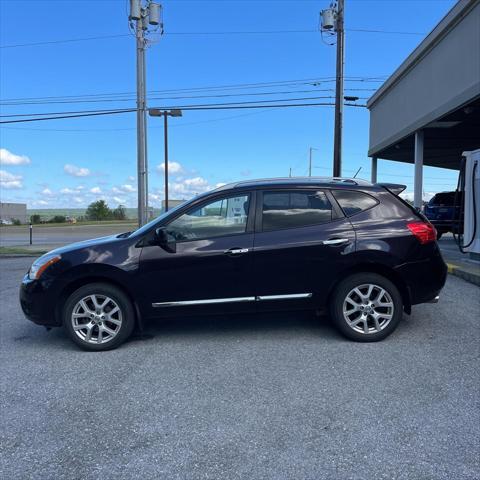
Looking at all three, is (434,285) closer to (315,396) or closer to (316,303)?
(316,303)

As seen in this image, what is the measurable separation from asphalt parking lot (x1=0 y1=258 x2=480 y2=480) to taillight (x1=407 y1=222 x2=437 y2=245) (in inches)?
43.5

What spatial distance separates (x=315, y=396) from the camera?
3.64 meters

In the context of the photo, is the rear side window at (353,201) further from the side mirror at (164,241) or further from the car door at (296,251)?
the side mirror at (164,241)

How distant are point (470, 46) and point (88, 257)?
9.93 metres

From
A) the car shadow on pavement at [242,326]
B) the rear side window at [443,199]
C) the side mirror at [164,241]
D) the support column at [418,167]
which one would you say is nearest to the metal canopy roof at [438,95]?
the support column at [418,167]

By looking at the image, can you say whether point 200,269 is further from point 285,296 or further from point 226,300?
point 285,296

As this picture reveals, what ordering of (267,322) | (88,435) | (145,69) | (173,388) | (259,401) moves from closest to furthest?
(88,435), (259,401), (173,388), (267,322), (145,69)

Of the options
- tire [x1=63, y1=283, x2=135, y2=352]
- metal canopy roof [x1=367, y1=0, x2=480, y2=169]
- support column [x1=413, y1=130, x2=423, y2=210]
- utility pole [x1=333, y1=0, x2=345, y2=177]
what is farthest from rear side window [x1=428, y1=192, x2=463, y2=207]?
tire [x1=63, y1=283, x2=135, y2=352]

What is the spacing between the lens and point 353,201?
510 cm

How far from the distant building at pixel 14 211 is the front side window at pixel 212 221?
288ft

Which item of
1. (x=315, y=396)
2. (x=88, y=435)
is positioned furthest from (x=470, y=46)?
(x=88, y=435)

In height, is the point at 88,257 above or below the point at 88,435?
above

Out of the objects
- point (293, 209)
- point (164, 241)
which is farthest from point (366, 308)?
point (164, 241)

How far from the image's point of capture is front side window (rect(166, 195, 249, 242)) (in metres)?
4.92
